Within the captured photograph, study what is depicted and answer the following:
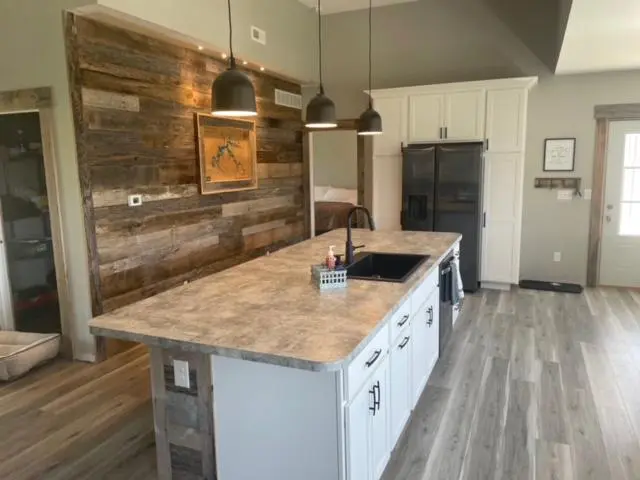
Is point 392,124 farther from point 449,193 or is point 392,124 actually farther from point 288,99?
point 288,99

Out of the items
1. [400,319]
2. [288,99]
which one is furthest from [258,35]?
[400,319]

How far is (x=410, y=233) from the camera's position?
14.6ft

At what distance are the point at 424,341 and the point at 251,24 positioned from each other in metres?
3.78

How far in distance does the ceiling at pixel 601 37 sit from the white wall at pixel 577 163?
0.21m

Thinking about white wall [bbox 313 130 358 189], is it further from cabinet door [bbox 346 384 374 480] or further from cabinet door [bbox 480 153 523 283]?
cabinet door [bbox 346 384 374 480]

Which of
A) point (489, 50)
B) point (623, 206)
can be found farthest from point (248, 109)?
point (623, 206)

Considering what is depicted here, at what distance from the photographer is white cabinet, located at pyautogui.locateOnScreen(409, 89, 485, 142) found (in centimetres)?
565

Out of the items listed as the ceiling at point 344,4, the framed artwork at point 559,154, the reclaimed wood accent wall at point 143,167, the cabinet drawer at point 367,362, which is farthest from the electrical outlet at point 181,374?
the ceiling at point 344,4

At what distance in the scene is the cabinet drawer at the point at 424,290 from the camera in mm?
2742

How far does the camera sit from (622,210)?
5.80 m

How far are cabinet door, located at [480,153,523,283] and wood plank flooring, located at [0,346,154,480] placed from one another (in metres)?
4.03

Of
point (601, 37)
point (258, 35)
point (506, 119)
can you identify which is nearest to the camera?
point (601, 37)

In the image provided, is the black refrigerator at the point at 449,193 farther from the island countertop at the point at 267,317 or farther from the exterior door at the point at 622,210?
the island countertop at the point at 267,317

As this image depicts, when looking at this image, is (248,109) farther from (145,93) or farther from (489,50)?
(489,50)
